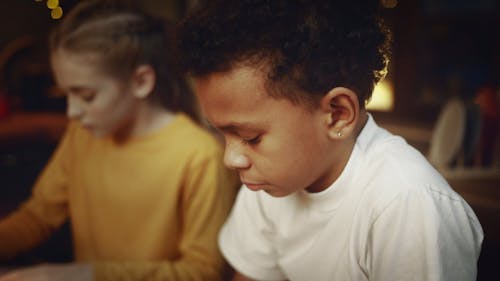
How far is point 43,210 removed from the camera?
909 millimetres

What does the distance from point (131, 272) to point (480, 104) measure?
0.76m

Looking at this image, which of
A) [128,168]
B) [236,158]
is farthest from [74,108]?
[236,158]

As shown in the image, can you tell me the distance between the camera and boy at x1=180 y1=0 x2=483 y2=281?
48cm

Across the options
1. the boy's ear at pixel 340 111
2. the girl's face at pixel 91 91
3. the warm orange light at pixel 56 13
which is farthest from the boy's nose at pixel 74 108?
the boy's ear at pixel 340 111

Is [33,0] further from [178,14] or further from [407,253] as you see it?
[407,253]

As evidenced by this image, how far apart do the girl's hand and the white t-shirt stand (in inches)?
9.5

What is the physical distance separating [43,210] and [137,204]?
0.20 meters

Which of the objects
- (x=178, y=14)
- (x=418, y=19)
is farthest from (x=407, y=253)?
(x=418, y=19)

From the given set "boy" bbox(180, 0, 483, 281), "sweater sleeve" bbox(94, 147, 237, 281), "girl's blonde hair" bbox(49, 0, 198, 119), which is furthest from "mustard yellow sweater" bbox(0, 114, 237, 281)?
"boy" bbox(180, 0, 483, 281)

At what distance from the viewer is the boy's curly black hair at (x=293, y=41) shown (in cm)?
47

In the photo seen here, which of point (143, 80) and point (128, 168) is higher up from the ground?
point (143, 80)

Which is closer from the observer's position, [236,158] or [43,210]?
[236,158]

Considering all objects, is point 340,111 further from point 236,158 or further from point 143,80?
point 143,80

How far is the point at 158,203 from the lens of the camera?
812 millimetres
